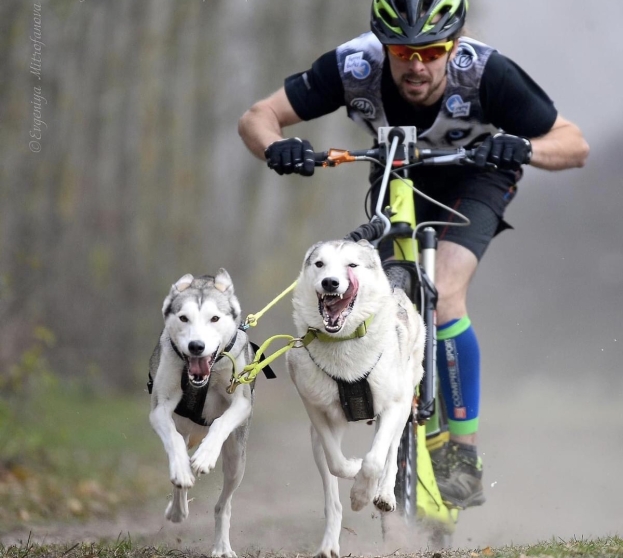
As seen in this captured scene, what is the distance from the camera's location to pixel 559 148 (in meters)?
4.70

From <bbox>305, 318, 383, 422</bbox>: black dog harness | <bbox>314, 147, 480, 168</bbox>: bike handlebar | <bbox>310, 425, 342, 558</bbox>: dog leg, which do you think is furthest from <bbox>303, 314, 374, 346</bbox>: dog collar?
<bbox>314, 147, 480, 168</bbox>: bike handlebar

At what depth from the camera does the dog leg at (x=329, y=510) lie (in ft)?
14.3

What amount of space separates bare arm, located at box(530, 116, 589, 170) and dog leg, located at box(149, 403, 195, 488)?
186cm

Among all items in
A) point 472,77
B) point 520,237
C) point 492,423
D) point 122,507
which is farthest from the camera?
point 520,237

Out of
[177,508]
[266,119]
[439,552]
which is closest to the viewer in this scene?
[439,552]

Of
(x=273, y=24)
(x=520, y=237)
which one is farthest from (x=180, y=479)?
(x=273, y=24)

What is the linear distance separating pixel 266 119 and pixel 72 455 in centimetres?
396

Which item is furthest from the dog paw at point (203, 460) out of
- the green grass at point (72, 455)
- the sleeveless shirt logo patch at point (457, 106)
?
the green grass at point (72, 455)

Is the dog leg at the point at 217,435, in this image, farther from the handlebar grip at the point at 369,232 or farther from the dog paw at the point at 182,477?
the handlebar grip at the point at 369,232

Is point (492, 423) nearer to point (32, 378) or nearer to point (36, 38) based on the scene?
point (32, 378)

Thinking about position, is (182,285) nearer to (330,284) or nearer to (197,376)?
(197,376)

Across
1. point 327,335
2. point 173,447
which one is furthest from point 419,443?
point 173,447

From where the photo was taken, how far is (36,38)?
8242 millimetres

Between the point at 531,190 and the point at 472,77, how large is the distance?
4.99 m
